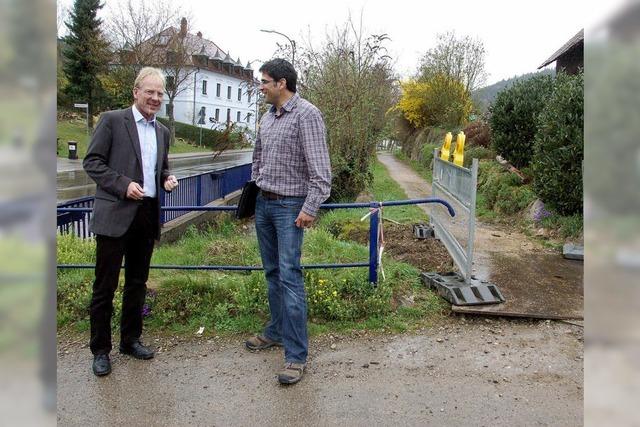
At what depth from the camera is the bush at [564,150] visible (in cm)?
787

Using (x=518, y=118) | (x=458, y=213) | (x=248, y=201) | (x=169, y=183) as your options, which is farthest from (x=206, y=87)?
(x=248, y=201)

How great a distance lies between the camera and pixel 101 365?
140 inches

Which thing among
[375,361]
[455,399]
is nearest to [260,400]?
[375,361]

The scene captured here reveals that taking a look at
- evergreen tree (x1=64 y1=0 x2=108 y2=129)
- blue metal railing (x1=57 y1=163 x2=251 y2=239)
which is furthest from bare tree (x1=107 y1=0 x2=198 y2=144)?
blue metal railing (x1=57 y1=163 x2=251 y2=239)

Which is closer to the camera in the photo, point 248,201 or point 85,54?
point 248,201

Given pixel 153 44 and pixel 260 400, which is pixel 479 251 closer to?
pixel 260 400

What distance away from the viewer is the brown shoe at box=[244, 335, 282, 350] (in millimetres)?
3955

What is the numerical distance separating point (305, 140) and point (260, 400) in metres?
1.62

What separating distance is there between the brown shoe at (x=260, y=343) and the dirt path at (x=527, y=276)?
1.59 m

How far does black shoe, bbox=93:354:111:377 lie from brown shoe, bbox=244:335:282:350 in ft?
3.18

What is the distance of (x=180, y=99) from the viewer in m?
61.7

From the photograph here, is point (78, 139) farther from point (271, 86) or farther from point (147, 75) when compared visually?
point (271, 86)

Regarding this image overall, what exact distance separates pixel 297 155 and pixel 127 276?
150 cm

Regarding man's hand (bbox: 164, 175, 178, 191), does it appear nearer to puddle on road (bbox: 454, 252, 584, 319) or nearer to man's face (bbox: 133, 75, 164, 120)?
man's face (bbox: 133, 75, 164, 120)
